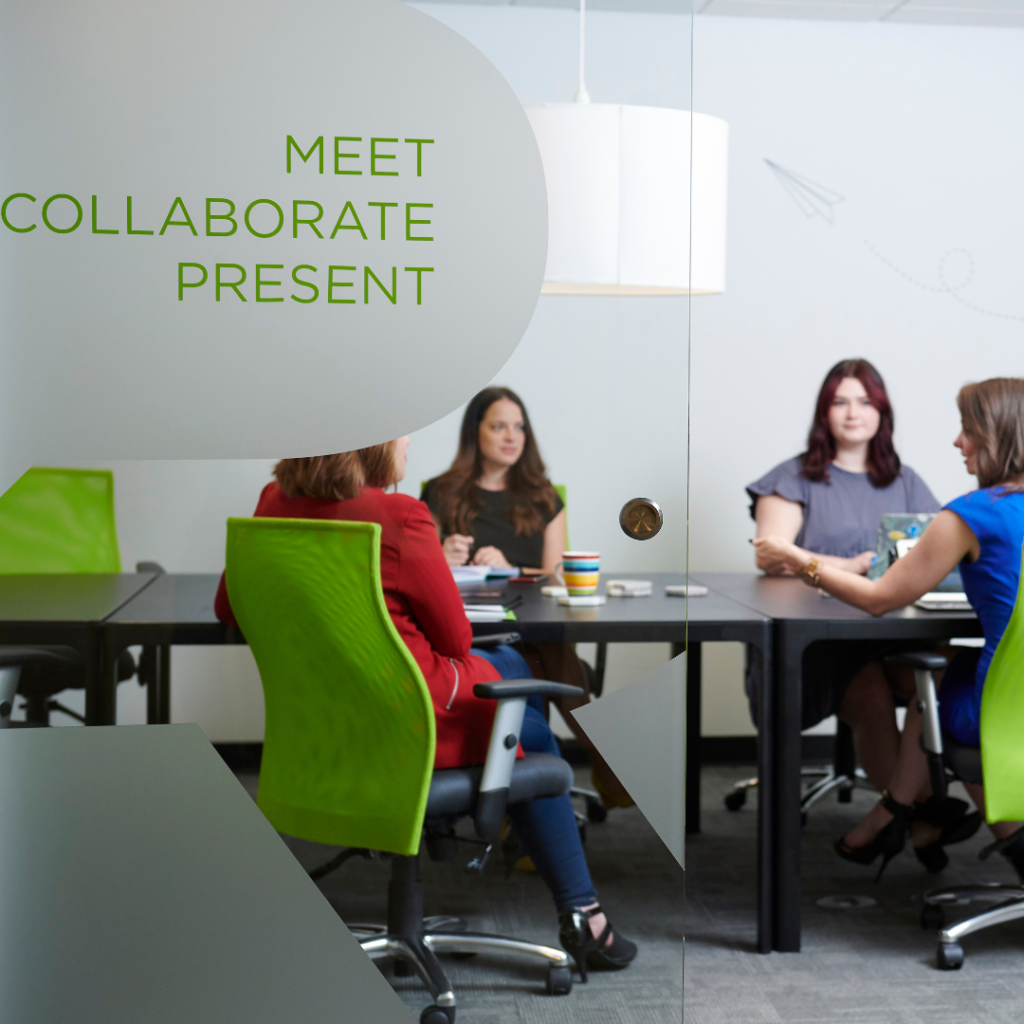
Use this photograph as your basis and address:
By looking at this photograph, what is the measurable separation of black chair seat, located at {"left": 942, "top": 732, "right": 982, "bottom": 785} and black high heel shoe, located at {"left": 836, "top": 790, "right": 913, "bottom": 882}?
1.40ft

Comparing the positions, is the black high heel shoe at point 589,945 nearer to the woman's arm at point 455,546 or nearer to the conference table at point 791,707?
the woman's arm at point 455,546

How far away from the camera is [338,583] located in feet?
5.62

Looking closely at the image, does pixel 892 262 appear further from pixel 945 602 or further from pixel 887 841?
pixel 887 841

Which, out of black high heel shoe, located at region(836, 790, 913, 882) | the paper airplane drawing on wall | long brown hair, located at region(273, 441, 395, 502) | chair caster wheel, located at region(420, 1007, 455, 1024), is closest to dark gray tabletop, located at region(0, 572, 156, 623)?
long brown hair, located at region(273, 441, 395, 502)

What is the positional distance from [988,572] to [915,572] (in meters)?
0.16

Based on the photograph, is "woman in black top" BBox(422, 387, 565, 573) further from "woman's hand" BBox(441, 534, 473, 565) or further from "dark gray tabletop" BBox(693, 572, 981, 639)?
"dark gray tabletop" BBox(693, 572, 981, 639)

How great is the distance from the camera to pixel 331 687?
1.77 metres

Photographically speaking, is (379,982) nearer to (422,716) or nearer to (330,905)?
(330,905)

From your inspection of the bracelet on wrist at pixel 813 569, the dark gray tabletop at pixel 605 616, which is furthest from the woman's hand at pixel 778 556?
the dark gray tabletop at pixel 605 616

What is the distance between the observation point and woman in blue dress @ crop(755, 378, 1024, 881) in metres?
2.48

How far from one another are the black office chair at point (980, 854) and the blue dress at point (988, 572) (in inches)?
2.2

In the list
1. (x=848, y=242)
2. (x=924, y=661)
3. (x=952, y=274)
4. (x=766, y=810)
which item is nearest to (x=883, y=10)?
(x=848, y=242)

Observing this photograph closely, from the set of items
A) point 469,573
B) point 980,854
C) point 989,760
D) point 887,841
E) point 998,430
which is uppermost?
point 998,430

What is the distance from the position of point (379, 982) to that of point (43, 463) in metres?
0.90
